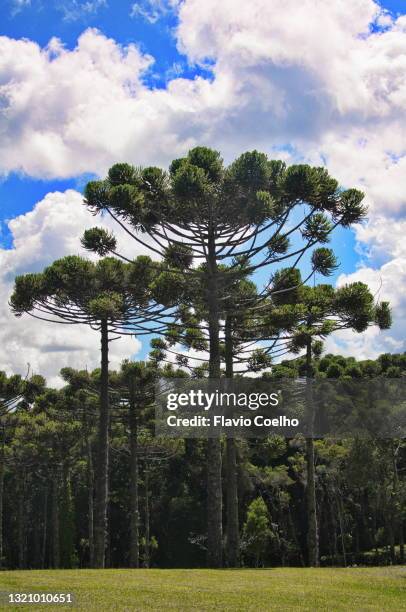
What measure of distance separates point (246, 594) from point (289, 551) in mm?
30895

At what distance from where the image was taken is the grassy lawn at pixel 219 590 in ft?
30.3

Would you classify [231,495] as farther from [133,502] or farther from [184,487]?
[184,487]

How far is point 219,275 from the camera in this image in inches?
696

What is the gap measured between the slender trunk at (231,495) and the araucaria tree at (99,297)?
318 centimetres

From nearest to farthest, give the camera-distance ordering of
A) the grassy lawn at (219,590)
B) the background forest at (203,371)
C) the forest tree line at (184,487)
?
the grassy lawn at (219,590), the background forest at (203,371), the forest tree line at (184,487)

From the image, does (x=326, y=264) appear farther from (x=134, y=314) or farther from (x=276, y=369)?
(x=276, y=369)

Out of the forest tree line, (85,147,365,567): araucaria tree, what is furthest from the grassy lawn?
the forest tree line

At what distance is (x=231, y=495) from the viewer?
69.1 feet

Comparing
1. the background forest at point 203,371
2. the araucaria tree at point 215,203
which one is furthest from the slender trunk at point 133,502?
the araucaria tree at point 215,203
